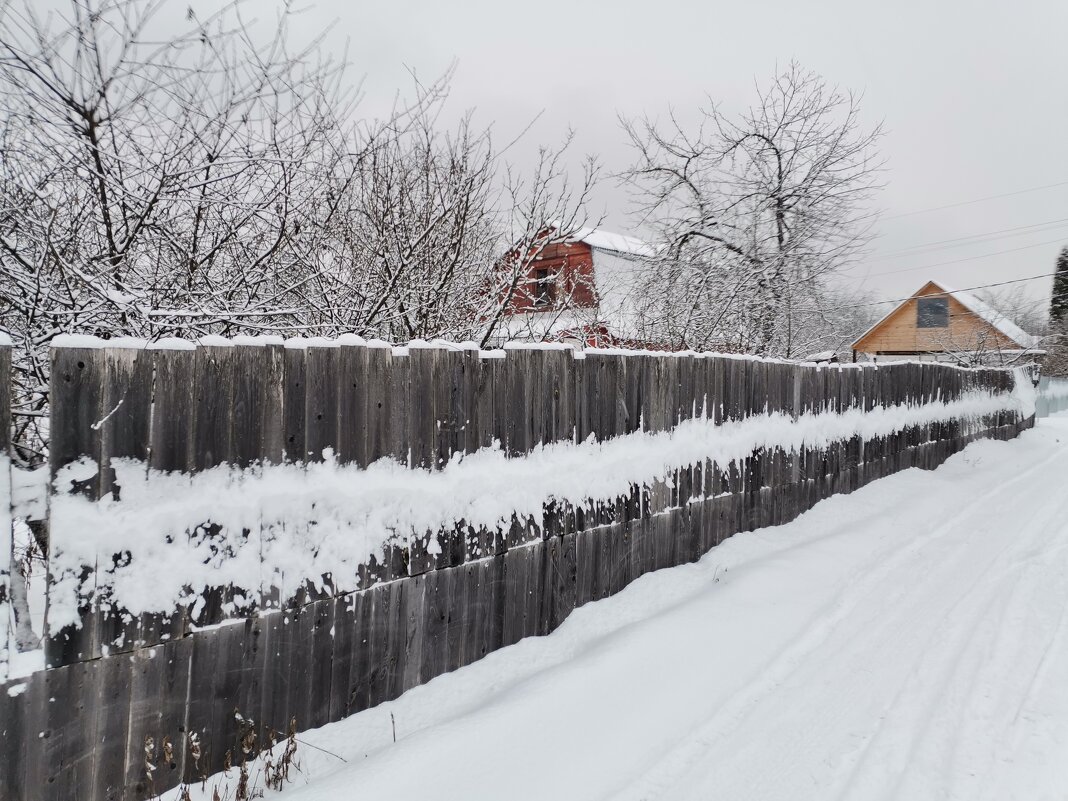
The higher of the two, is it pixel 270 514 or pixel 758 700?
pixel 270 514

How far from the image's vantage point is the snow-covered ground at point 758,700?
2.45 metres

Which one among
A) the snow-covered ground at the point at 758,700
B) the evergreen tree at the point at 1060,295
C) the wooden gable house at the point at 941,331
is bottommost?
the snow-covered ground at the point at 758,700

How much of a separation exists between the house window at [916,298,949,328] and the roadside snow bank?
3457 cm

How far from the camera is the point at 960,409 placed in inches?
436

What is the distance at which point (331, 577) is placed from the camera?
2.69 metres

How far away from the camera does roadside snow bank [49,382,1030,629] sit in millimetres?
2025

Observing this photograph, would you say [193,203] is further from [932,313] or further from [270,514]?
[932,313]

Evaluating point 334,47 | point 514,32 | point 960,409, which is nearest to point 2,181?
point 334,47

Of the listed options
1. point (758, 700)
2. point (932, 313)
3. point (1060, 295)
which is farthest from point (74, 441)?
point (1060, 295)

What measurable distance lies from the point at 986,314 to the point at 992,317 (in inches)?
13.9

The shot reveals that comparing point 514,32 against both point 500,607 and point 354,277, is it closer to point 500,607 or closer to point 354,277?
point 354,277

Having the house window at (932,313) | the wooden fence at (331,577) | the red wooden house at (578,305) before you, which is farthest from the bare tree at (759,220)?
the house window at (932,313)

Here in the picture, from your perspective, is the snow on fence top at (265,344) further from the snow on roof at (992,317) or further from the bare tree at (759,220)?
the snow on roof at (992,317)

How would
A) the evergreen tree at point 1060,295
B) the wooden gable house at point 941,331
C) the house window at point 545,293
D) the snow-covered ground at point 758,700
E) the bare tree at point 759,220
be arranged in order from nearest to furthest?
the snow-covered ground at point 758,700
the house window at point 545,293
the bare tree at point 759,220
the wooden gable house at point 941,331
the evergreen tree at point 1060,295
